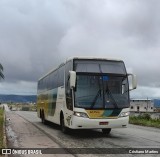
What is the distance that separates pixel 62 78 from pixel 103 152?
7.43 meters

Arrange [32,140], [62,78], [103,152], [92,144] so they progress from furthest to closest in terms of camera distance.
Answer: [62,78], [32,140], [92,144], [103,152]

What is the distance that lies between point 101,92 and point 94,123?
4.49 ft

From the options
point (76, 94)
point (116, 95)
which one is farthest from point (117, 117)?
point (76, 94)

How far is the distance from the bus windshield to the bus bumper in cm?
54

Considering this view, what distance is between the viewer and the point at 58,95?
68.8 ft

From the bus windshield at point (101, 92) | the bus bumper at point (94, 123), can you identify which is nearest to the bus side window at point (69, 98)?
the bus windshield at point (101, 92)

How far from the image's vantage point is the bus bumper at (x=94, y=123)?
16781 mm

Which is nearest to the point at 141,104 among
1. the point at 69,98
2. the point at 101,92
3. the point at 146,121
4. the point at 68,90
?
the point at 146,121

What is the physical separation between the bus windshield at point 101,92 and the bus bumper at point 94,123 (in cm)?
54

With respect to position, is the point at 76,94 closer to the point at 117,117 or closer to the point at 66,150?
the point at 117,117

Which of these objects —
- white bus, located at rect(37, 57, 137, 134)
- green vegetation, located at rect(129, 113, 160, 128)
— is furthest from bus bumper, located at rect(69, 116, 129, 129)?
green vegetation, located at rect(129, 113, 160, 128)

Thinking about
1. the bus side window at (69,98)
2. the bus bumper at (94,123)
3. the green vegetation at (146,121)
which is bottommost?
the green vegetation at (146,121)

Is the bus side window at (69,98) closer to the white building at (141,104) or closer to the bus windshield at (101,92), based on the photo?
the bus windshield at (101,92)

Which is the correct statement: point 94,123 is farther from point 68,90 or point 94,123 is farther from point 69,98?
point 68,90
